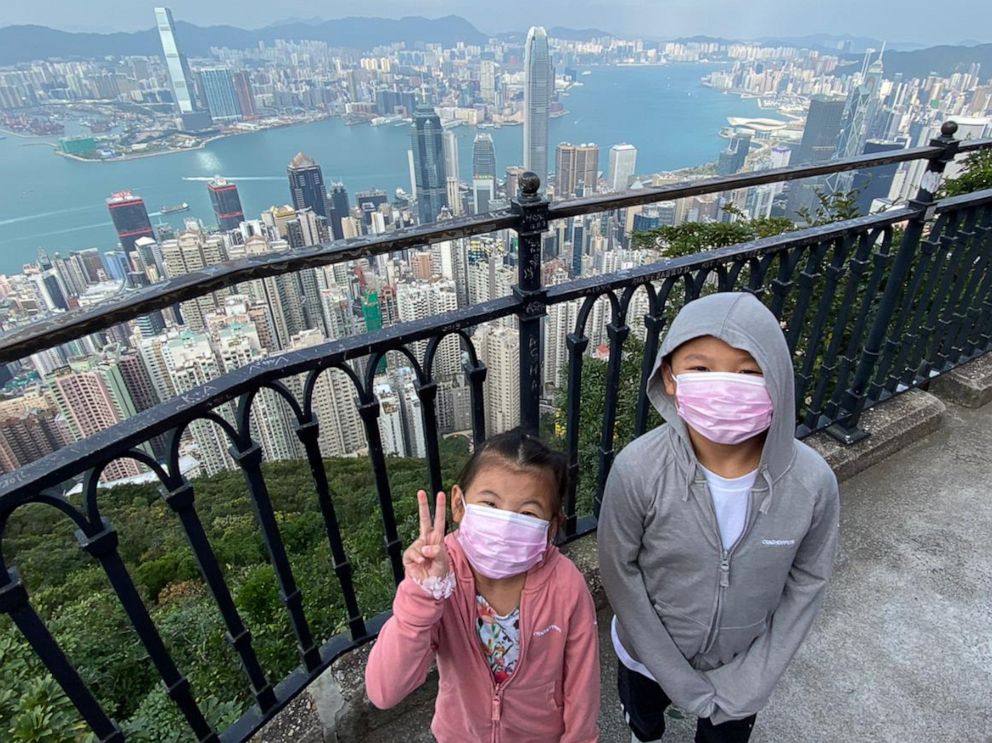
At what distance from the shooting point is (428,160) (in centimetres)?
5678

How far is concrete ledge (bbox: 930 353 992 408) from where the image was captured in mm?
3596

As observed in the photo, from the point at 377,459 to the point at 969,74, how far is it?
90.3 m

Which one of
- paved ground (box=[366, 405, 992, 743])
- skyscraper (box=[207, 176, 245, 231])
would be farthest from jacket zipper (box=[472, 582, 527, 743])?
skyscraper (box=[207, 176, 245, 231])

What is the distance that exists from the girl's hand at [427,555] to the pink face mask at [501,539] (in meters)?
0.12

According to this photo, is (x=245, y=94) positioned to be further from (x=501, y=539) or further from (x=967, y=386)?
(x=501, y=539)

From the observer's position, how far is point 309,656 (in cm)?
199

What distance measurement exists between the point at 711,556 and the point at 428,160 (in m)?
60.2

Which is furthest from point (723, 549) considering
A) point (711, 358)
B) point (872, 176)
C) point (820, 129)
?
point (820, 129)

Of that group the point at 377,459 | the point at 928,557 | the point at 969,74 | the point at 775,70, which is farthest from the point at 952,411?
the point at 775,70

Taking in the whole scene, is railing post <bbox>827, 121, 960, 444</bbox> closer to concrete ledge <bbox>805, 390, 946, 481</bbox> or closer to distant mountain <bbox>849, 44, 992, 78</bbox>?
concrete ledge <bbox>805, 390, 946, 481</bbox>

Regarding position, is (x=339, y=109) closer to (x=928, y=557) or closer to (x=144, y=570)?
(x=144, y=570)

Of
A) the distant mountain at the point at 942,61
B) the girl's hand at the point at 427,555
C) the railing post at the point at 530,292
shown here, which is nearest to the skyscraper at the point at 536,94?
the distant mountain at the point at 942,61

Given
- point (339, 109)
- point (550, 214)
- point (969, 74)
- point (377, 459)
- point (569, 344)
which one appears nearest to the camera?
point (550, 214)

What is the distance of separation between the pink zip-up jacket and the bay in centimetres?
6023
